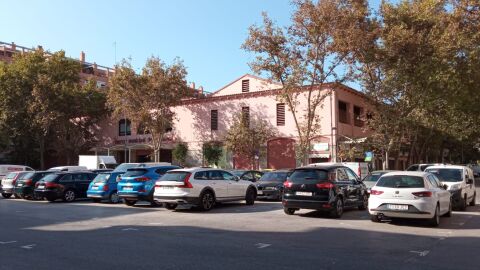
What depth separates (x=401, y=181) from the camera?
13.0m

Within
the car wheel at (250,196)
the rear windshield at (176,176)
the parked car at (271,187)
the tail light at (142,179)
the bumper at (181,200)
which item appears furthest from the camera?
the parked car at (271,187)

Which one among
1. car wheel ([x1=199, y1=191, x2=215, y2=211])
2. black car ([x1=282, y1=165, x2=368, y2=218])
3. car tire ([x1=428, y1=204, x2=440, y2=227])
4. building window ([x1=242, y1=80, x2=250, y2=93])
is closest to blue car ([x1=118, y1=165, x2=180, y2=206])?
car wheel ([x1=199, y1=191, x2=215, y2=211])

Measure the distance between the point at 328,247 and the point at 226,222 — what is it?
4667mm

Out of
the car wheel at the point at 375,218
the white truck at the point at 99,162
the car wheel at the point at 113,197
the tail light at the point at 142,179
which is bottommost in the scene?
the car wheel at the point at 375,218

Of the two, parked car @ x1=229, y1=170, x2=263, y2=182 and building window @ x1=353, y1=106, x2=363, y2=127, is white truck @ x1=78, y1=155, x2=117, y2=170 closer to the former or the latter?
parked car @ x1=229, y1=170, x2=263, y2=182

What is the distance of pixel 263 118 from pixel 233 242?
29.3 meters

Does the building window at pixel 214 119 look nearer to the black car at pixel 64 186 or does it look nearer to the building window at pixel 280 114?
the building window at pixel 280 114

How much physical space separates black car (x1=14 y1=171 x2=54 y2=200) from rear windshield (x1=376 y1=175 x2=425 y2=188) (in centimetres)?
1688

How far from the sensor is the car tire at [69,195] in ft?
72.9

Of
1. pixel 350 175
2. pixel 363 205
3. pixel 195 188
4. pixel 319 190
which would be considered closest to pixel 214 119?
pixel 195 188

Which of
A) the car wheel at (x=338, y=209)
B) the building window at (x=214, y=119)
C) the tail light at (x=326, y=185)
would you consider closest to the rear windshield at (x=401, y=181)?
the tail light at (x=326, y=185)

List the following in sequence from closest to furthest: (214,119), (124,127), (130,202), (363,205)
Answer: (363,205) → (130,202) → (214,119) → (124,127)

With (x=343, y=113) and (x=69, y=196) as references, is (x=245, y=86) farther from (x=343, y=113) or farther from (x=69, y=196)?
(x=69, y=196)

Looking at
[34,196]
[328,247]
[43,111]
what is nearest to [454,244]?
[328,247]
